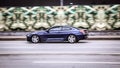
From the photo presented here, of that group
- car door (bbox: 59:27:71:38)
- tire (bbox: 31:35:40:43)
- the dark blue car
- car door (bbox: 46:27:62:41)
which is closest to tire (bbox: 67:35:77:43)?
the dark blue car

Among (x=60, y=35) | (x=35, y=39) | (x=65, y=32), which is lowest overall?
(x=35, y=39)

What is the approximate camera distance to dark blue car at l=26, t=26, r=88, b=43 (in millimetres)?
22797

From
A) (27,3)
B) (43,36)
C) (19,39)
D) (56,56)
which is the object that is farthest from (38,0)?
(56,56)

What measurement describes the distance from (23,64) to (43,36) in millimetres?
11360

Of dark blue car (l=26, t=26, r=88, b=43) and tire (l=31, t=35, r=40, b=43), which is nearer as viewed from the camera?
dark blue car (l=26, t=26, r=88, b=43)

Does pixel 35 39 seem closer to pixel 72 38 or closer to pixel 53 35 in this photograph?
pixel 53 35

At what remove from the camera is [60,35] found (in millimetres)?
23062

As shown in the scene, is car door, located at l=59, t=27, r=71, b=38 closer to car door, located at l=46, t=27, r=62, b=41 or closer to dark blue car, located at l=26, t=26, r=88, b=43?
dark blue car, located at l=26, t=26, r=88, b=43

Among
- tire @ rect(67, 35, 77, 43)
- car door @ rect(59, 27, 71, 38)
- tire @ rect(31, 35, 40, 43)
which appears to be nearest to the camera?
tire @ rect(67, 35, 77, 43)

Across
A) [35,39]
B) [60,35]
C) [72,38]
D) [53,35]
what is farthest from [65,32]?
[35,39]

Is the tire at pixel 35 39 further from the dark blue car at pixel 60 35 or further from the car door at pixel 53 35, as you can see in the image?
the car door at pixel 53 35

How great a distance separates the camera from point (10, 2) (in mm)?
46156

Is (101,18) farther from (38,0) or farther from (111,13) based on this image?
(38,0)

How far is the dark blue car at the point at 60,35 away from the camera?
22.8 metres
